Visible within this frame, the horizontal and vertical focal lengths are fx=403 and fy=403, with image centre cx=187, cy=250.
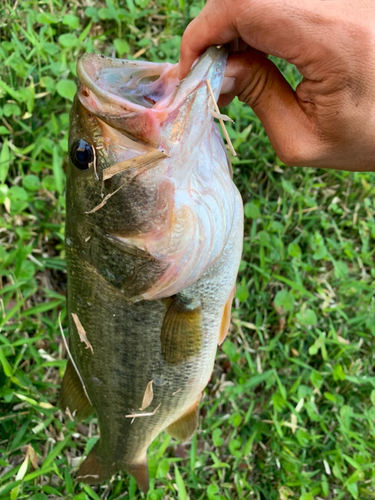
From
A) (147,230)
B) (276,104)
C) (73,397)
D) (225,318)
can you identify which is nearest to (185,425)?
(73,397)

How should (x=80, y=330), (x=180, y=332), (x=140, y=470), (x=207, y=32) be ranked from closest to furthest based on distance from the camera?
(x=207, y=32) < (x=180, y=332) < (x=80, y=330) < (x=140, y=470)

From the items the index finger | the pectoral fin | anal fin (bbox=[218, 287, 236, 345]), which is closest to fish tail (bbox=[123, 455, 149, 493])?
the pectoral fin

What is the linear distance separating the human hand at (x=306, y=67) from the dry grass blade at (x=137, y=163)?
1.29 ft

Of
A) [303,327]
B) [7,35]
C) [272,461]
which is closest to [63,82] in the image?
[7,35]

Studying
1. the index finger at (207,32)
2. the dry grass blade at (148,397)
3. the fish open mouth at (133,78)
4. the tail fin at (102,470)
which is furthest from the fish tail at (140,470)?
the index finger at (207,32)

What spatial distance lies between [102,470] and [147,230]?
1.72 m

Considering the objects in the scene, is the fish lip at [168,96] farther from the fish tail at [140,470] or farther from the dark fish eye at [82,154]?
the fish tail at [140,470]

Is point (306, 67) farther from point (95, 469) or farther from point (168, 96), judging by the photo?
point (95, 469)

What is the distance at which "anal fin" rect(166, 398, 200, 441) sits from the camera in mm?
2500

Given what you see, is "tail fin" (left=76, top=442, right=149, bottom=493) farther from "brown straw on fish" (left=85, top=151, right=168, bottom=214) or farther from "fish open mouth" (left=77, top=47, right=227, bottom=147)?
"fish open mouth" (left=77, top=47, right=227, bottom=147)

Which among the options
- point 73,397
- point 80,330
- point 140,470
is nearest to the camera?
point 80,330

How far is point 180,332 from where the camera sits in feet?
6.24

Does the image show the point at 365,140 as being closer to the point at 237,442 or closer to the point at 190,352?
the point at 190,352

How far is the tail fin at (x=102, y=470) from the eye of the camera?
8.09 feet
